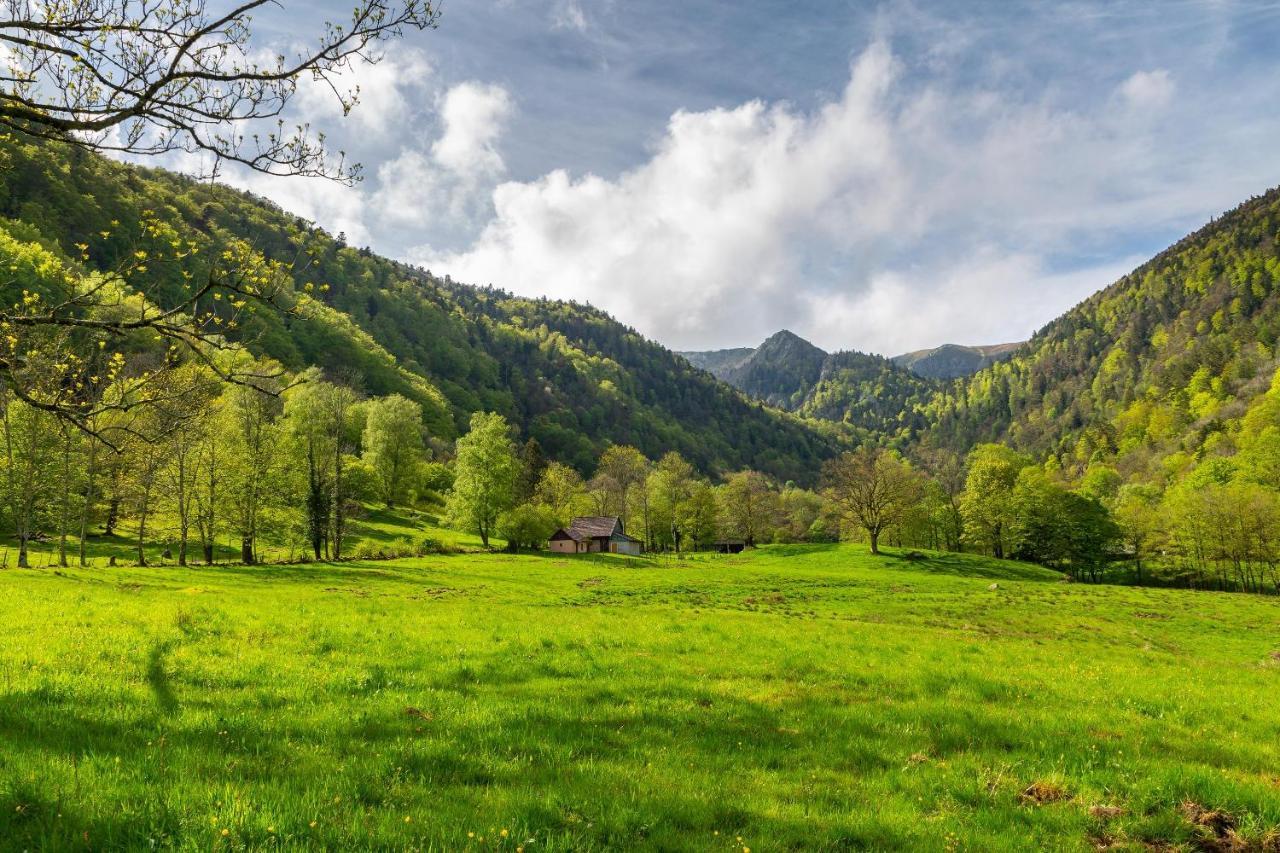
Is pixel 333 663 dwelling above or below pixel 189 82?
below

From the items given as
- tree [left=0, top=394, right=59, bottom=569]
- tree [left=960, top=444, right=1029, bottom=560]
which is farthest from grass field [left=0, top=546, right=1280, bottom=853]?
tree [left=960, top=444, right=1029, bottom=560]

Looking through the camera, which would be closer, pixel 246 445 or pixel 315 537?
pixel 246 445

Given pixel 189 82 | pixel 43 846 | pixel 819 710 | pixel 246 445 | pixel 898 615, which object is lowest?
pixel 898 615

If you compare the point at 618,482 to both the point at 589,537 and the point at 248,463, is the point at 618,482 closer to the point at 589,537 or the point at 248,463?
the point at 589,537

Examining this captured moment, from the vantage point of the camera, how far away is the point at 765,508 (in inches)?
4798

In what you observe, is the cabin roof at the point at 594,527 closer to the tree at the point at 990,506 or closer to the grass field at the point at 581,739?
the tree at the point at 990,506

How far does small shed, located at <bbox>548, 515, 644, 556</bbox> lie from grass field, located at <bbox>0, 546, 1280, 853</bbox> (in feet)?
229

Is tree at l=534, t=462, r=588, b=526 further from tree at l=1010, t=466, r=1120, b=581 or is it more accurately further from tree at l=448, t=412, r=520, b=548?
tree at l=1010, t=466, r=1120, b=581

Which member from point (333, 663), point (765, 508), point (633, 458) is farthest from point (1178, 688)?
point (633, 458)

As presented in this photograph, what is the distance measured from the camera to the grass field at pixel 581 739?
18.7ft

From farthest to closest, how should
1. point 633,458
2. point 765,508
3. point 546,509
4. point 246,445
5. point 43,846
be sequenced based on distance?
point 633,458 → point 765,508 → point 546,509 → point 246,445 → point 43,846

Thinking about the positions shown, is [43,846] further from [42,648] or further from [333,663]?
[42,648]

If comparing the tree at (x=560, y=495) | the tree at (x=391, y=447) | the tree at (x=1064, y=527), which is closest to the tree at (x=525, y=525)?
the tree at (x=560, y=495)

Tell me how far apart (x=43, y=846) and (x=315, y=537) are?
2401 inches
